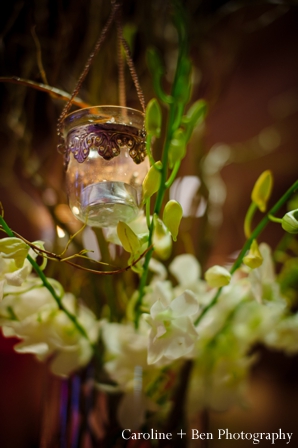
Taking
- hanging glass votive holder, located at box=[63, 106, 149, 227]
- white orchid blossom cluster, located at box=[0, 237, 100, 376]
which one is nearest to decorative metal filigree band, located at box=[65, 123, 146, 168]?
hanging glass votive holder, located at box=[63, 106, 149, 227]

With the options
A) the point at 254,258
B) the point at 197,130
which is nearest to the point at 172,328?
the point at 254,258

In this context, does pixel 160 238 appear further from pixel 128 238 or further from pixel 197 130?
pixel 197 130

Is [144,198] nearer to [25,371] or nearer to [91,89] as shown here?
[91,89]

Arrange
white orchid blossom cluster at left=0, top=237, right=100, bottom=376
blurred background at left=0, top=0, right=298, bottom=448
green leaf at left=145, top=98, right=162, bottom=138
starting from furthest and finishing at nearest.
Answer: blurred background at left=0, top=0, right=298, bottom=448 < white orchid blossom cluster at left=0, top=237, right=100, bottom=376 < green leaf at left=145, top=98, right=162, bottom=138

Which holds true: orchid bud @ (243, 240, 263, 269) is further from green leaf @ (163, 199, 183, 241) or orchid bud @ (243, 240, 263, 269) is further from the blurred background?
the blurred background

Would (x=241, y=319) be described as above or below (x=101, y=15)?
below

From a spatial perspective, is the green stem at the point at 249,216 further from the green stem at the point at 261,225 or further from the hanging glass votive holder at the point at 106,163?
the hanging glass votive holder at the point at 106,163

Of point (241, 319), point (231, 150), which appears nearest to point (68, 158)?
point (241, 319)
